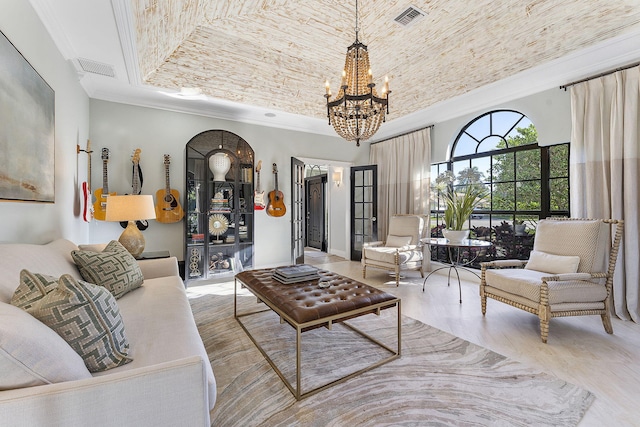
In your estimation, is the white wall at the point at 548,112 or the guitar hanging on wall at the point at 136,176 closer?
the white wall at the point at 548,112

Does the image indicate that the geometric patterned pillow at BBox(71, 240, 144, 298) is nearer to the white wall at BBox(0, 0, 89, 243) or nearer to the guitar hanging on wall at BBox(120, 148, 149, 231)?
the white wall at BBox(0, 0, 89, 243)

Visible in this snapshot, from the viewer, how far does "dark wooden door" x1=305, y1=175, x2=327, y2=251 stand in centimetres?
733

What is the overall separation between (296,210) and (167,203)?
1992 millimetres

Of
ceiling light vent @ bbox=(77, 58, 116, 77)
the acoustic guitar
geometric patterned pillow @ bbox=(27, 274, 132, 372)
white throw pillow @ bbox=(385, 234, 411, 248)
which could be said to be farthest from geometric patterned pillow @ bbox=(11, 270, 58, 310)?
white throw pillow @ bbox=(385, 234, 411, 248)

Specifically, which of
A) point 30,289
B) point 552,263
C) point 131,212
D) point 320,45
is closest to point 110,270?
point 30,289

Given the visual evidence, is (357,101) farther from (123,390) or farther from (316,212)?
(316,212)

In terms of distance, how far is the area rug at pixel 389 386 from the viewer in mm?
1460

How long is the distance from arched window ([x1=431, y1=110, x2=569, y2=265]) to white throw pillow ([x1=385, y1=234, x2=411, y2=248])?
0.87 meters

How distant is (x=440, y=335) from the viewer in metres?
2.39

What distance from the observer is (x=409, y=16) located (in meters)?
2.47

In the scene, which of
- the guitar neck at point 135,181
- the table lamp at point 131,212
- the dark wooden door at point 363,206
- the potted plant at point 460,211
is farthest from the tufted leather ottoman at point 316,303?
the dark wooden door at point 363,206

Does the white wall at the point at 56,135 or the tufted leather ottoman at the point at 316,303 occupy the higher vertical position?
the white wall at the point at 56,135

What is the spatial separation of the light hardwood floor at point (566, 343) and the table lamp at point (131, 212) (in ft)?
9.46

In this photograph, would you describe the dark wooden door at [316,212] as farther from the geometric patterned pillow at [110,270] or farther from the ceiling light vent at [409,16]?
the geometric patterned pillow at [110,270]
